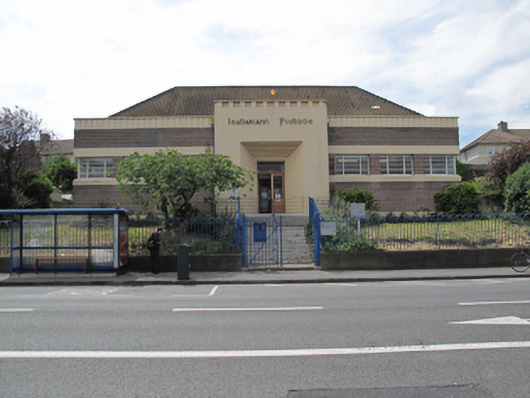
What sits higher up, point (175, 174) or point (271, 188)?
point (271, 188)

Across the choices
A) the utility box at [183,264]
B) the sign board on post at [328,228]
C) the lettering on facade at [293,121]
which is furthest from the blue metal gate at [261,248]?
the lettering on facade at [293,121]

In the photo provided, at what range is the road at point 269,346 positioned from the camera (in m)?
4.33

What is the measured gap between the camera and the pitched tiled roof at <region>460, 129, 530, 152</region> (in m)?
56.1

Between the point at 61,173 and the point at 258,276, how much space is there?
52072mm

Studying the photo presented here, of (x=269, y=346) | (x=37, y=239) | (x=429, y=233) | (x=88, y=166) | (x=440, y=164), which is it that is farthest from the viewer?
(x=440, y=164)

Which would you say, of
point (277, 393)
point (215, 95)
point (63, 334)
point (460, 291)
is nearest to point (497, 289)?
point (460, 291)

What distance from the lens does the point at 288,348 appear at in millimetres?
5629

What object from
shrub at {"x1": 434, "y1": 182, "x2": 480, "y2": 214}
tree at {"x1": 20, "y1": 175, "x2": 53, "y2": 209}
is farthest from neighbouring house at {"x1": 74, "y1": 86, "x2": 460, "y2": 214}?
tree at {"x1": 20, "y1": 175, "x2": 53, "y2": 209}

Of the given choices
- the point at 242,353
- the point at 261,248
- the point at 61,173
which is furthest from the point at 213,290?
the point at 61,173

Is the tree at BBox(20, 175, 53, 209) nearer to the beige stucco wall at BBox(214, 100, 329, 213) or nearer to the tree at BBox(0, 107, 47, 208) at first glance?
the tree at BBox(0, 107, 47, 208)

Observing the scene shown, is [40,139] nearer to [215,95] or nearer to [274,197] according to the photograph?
[215,95]

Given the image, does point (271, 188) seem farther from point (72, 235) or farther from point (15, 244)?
point (15, 244)

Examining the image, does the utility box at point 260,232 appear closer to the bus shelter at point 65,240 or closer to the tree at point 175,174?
the tree at point 175,174

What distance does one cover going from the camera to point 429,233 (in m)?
15.7
